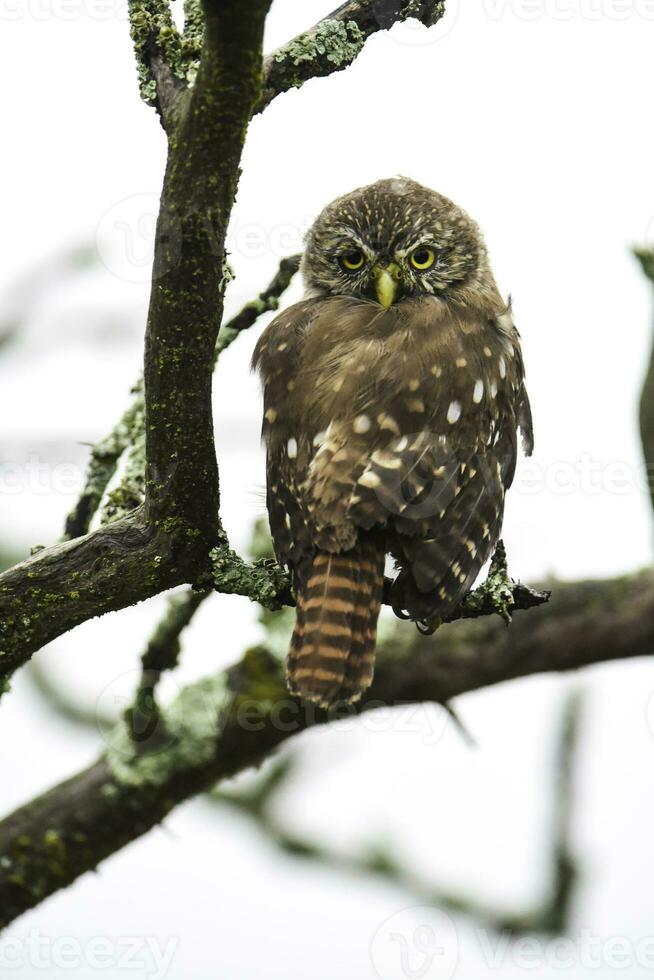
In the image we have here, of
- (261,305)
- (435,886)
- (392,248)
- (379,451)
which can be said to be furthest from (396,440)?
(435,886)

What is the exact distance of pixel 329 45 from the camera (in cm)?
278

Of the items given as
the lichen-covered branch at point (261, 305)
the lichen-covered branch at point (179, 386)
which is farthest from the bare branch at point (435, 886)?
the lichen-covered branch at point (261, 305)


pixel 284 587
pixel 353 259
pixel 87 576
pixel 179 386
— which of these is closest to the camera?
pixel 179 386

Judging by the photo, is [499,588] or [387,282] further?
[387,282]

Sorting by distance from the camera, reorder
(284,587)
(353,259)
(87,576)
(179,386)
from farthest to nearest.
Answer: (353,259), (284,587), (87,576), (179,386)

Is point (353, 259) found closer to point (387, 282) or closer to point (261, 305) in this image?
point (387, 282)

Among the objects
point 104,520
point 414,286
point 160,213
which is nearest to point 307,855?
point 104,520

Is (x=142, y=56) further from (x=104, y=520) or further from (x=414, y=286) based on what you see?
(x=414, y=286)

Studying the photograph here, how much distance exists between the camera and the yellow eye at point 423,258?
424 centimetres

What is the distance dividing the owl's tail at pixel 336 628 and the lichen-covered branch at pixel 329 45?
4.02ft

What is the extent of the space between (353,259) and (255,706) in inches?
69.6

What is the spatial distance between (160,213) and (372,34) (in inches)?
36.4

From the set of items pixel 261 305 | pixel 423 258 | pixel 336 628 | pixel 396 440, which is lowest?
pixel 336 628

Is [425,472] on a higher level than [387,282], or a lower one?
lower
